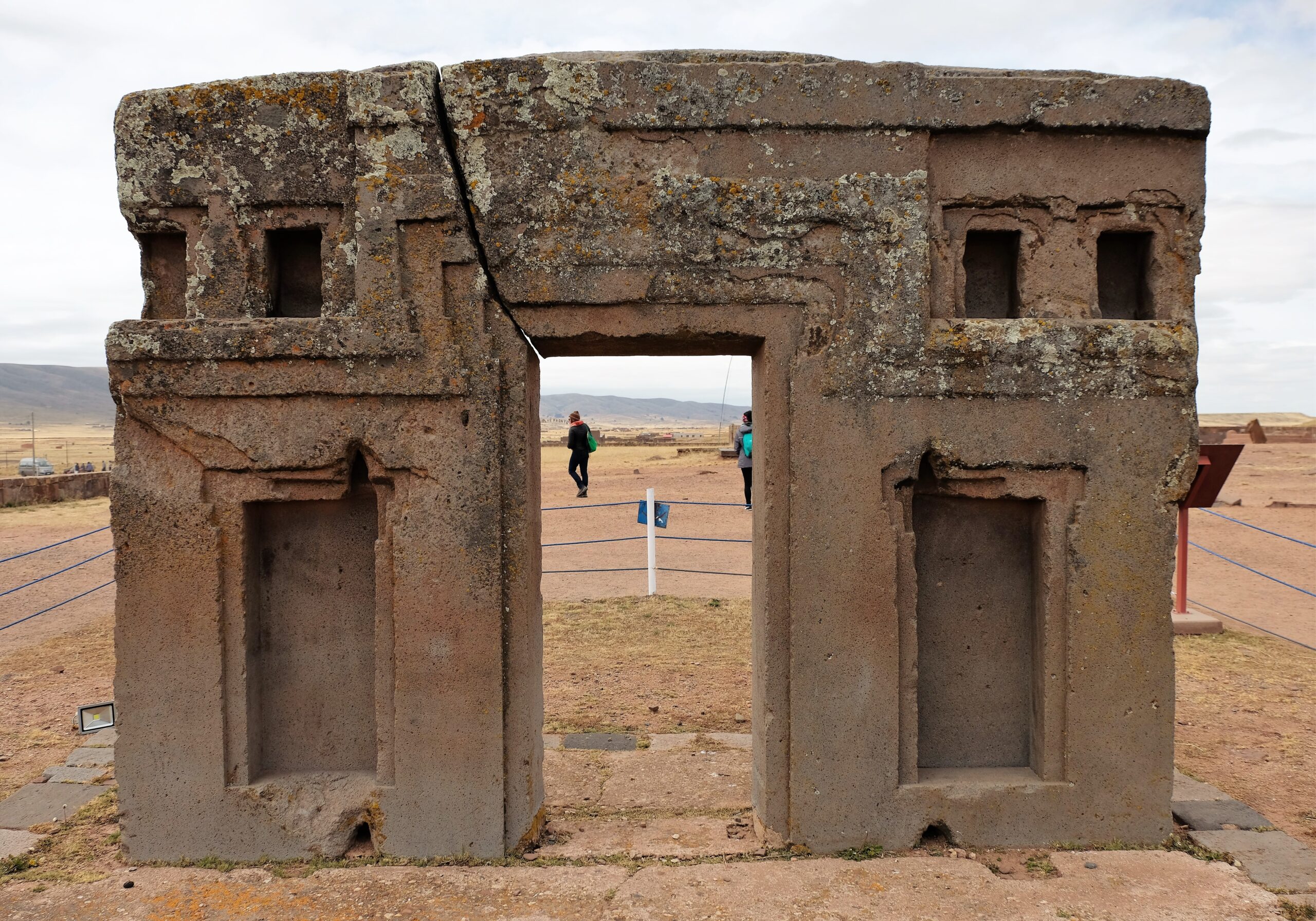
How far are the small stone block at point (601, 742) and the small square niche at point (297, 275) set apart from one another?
310 centimetres

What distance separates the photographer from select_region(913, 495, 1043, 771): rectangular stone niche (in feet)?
13.6

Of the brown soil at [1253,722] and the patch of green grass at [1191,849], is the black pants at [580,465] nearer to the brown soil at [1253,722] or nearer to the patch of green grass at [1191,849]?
the brown soil at [1253,722]

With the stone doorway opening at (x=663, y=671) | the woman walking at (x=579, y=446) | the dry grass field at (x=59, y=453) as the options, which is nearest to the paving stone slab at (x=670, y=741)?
the stone doorway opening at (x=663, y=671)

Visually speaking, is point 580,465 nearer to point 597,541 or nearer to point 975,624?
point 597,541

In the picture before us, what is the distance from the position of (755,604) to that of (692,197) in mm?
1919

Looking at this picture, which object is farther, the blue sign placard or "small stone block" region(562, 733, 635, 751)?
the blue sign placard

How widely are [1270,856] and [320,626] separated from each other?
14.7 ft

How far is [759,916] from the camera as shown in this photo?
3.40 metres

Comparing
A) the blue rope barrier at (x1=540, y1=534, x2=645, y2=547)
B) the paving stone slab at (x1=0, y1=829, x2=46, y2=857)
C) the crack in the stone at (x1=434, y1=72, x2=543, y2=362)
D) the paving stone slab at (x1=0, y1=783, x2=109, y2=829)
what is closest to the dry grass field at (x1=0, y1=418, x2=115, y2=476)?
the blue rope barrier at (x1=540, y1=534, x2=645, y2=547)

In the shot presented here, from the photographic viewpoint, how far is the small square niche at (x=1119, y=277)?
413 centimetres

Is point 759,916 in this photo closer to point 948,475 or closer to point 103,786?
point 948,475

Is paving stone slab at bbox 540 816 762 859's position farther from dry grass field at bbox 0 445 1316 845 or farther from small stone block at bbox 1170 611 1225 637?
small stone block at bbox 1170 611 1225 637

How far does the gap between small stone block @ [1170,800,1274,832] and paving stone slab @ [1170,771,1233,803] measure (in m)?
0.04

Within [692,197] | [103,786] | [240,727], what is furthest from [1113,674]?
[103,786]
